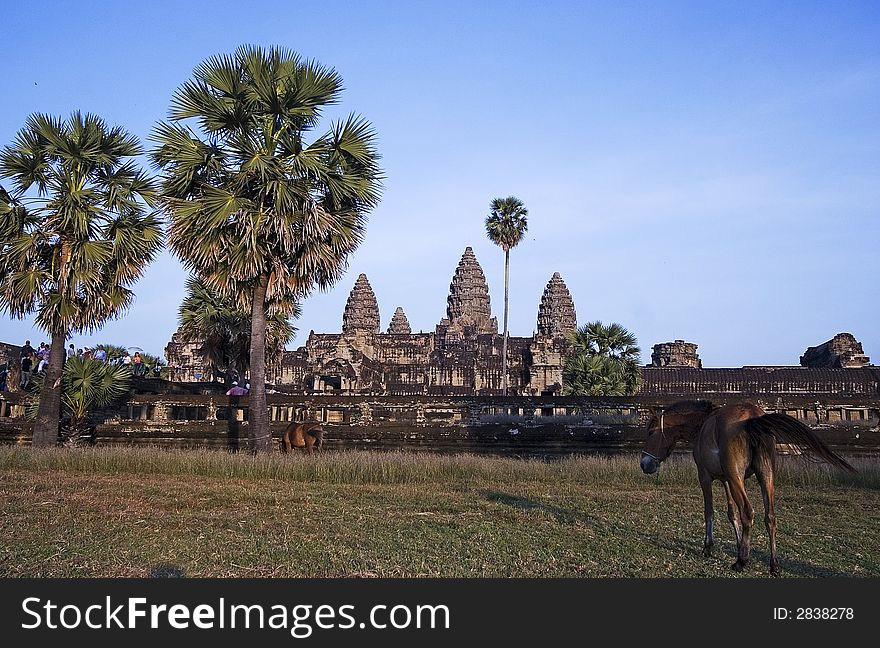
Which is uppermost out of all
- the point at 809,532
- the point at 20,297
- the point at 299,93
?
the point at 299,93

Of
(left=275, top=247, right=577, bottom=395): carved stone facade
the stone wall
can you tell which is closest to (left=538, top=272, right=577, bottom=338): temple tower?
(left=275, top=247, right=577, bottom=395): carved stone facade

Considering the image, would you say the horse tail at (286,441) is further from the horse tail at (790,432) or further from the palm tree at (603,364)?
the palm tree at (603,364)

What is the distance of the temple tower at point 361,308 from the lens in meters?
72.6

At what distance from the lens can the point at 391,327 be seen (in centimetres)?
8419

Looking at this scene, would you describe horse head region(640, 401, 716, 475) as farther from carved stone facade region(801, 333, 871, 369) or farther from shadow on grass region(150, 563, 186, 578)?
carved stone facade region(801, 333, 871, 369)

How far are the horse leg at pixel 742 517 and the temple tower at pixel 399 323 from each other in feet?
249

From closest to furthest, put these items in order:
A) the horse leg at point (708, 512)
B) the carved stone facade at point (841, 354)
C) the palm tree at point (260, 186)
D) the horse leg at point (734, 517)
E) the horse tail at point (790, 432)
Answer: the horse tail at point (790, 432) < the horse leg at point (734, 517) < the horse leg at point (708, 512) < the palm tree at point (260, 186) < the carved stone facade at point (841, 354)

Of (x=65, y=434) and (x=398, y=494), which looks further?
(x=65, y=434)

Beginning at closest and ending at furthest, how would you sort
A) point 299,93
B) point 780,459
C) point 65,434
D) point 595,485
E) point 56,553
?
point 56,553
point 595,485
point 780,459
point 299,93
point 65,434

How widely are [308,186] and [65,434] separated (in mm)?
8139

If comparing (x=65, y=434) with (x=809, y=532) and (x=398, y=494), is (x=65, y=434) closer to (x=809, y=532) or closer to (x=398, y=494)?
(x=398, y=494)

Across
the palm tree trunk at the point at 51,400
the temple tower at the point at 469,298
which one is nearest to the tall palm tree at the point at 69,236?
the palm tree trunk at the point at 51,400

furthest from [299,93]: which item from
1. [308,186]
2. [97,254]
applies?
[97,254]

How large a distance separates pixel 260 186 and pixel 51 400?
6.62m
